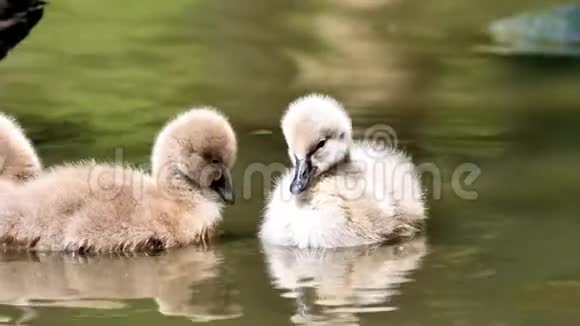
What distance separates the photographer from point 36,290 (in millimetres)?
4699

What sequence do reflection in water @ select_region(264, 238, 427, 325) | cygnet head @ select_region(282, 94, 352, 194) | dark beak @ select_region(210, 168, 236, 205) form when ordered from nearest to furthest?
reflection in water @ select_region(264, 238, 427, 325)
cygnet head @ select_region(282, 94, 352, 194)
dark beak @ select_region(210, 168, 236, 205)

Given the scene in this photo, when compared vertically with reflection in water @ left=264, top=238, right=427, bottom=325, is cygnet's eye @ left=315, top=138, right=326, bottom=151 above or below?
above

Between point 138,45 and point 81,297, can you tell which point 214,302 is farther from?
point 138,45

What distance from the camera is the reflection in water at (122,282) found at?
4.53 m

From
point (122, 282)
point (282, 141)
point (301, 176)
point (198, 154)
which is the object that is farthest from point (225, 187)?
point (282, 141)

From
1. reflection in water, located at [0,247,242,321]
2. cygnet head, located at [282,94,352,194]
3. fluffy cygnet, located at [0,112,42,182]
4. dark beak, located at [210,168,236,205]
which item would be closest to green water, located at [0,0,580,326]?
reflection in water, located at [0,247,242,321]

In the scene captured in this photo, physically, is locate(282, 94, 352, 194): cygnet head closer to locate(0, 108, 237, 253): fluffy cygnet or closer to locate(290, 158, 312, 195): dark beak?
locate(290, 158, 312, 195): dark beak

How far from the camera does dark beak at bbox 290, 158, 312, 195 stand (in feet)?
17.0

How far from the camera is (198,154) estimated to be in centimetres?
529

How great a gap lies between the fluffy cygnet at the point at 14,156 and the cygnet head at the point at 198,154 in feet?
1.49

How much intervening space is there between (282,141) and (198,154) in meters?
1.50

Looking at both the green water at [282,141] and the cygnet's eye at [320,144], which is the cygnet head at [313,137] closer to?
the cygnet's eye at [320,144]

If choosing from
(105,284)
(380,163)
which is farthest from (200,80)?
(105,284)

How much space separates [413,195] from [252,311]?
4.15 ft
